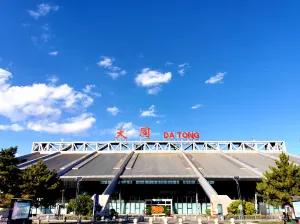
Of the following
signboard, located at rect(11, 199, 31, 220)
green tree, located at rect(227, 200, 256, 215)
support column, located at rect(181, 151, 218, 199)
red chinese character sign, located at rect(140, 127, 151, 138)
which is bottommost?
green tree, located at rect(227, 200, 256, 215)

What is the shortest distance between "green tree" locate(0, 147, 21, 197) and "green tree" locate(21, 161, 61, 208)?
41.7 inches

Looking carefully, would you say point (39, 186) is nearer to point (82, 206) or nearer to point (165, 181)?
point (82, 206)

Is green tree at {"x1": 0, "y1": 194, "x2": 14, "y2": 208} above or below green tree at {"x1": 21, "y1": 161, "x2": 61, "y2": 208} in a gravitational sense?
below

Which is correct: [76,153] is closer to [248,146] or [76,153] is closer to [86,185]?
[86,185]

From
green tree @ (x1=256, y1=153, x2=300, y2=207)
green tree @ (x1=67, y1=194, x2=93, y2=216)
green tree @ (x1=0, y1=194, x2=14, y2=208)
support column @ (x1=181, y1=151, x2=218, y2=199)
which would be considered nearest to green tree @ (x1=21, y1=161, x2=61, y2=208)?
green tree @ (x1=0, y1=194, x2=14, y2=208)

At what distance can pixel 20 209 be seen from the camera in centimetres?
2378

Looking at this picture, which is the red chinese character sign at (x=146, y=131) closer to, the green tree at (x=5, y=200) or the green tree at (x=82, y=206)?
the green tree at (x=82, y=206)

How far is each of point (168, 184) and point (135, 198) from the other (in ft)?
27.1

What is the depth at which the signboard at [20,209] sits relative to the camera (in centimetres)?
2334

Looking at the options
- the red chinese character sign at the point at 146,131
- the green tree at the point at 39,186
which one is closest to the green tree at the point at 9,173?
the green tree at the point at 39,186

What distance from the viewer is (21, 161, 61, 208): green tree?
35.3 metres

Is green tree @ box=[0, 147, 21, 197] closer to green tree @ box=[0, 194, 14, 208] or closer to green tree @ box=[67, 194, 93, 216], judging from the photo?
green tree @ box=[0, 194, 14, 208]

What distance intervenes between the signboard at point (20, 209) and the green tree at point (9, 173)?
11006 mm

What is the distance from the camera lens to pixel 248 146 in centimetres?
8631
